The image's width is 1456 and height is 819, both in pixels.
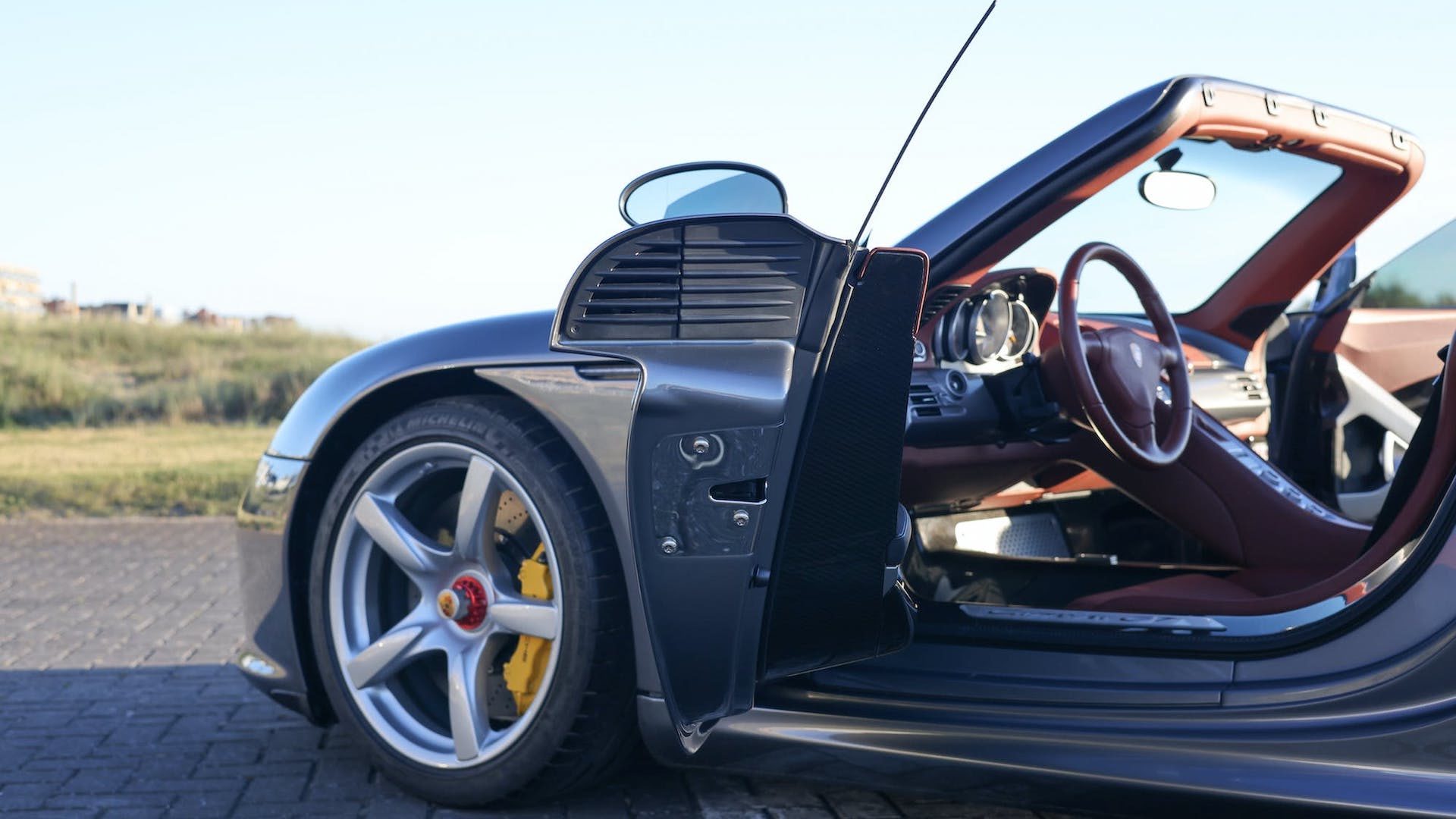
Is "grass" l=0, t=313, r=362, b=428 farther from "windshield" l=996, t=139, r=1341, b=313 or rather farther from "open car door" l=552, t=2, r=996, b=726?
A: "open car door" l=552, t=2, r=996, b=726

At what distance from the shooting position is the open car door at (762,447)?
2.01m

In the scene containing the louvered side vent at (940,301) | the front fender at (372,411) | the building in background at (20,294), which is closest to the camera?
the front fender at (372,411)

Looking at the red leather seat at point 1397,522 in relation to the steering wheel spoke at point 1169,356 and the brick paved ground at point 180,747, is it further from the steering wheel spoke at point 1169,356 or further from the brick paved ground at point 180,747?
the steering wheel spoke at point 1169,356

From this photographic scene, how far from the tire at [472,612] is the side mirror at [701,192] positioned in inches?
20.9

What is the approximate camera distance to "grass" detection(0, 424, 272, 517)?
27.6 feet

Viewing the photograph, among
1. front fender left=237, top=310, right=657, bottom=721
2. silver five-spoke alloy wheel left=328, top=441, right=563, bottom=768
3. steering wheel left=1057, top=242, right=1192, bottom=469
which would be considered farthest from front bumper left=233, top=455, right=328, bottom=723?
steering wheel left=1057, top=242, right=1192, bottom=469

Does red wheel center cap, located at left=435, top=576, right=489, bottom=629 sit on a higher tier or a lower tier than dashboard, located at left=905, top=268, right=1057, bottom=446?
lower

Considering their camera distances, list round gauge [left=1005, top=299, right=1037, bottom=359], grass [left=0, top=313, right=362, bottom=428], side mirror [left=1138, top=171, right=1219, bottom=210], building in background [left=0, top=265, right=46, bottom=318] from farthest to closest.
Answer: building in background [left=0, top=265, right=46, bottom=318] → grass [left=0, top=313, right=362, bottom=428] → round gauge [left=1005, top=299, right=1037, bottom=359] → side mirror [left=1138, top=171, right=1219, bottom=210]

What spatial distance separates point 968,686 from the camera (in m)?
2.26

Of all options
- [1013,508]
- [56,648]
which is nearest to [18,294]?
[56,648]

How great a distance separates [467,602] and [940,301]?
4.09 ft

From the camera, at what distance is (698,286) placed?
2.09 metres

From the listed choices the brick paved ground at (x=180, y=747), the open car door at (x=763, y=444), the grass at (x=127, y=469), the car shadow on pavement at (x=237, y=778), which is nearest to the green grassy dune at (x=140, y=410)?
the grass at (x=127, y=469)

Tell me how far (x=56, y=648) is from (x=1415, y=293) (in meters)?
4.44
